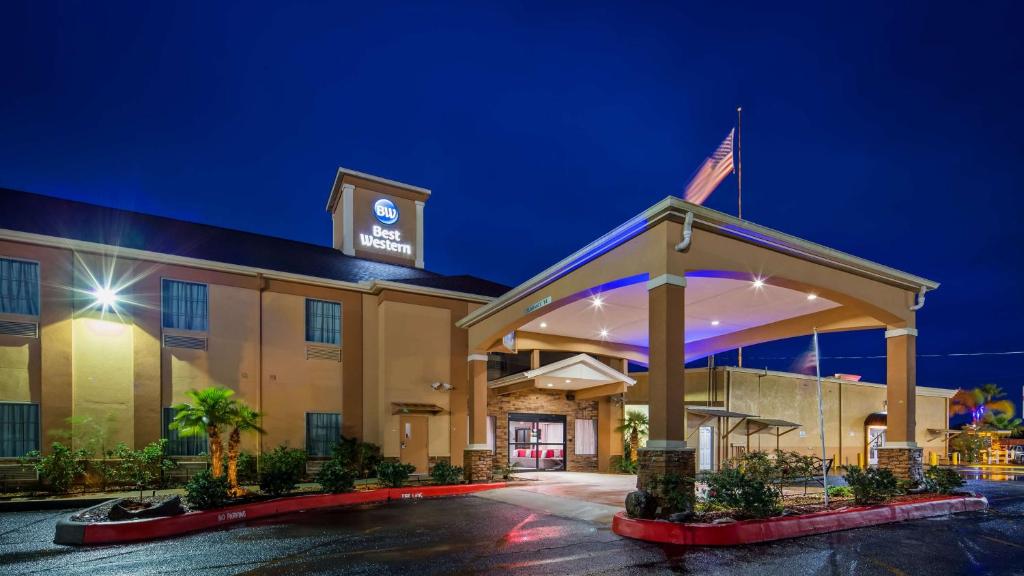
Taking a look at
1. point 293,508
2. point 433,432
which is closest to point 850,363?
point 433,432

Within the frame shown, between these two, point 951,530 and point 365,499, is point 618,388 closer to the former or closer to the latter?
point 365,499

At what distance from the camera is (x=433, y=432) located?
67.2ft

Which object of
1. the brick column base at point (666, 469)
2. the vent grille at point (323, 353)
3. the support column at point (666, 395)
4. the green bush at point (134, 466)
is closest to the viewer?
the brick column base at point (666, 469)

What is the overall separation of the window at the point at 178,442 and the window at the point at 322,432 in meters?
2.97

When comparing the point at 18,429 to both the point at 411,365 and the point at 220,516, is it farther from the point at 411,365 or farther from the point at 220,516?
the point at 411,365

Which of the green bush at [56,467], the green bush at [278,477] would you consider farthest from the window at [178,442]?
the green bush at [278,477]

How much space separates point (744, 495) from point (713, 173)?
1070cm

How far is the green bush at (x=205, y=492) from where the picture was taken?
39.5 feet

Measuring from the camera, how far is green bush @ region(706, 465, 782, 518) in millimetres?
10055

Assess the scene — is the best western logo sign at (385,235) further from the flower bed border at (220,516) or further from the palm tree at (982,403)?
the palm tree at (982,403)

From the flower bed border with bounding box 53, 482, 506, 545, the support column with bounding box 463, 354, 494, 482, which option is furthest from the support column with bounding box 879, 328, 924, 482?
the support column with bounding box 463, 354, 494, 482

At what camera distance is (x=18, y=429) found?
15133 mm

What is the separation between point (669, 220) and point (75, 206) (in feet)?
63.1

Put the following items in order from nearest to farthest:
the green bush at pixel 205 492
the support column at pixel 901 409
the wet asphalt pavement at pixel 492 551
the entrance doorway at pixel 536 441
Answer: the wet asphalt pavement at pixel 492 551 < the green bush at pixel 205 492 < the support column at pixel 901 409 < the entrance doorway at pixel 536 441
